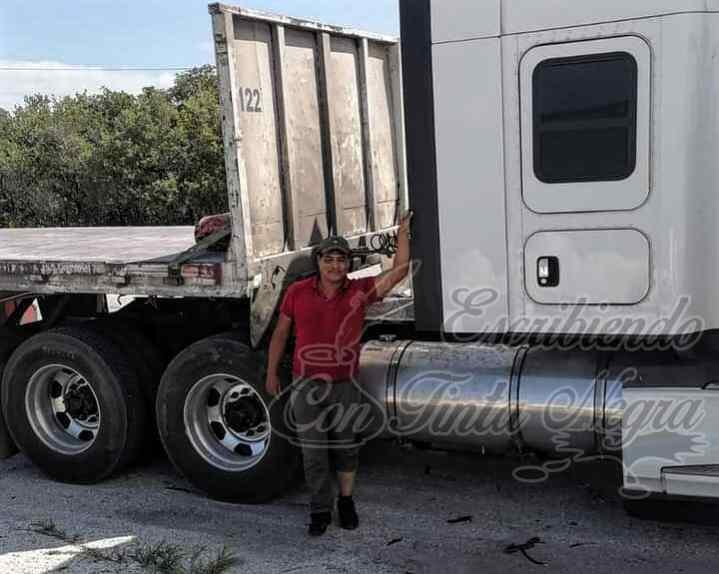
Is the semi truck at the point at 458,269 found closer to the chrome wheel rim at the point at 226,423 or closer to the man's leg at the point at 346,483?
the chrome wheel rim at the point at 226,423

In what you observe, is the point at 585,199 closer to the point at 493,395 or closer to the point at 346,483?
the point at 493,395

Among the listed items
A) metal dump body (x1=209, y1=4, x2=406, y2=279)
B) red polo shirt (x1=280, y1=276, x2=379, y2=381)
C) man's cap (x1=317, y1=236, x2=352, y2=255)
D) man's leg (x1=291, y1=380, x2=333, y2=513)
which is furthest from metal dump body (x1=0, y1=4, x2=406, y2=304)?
man's leg (x1=291, y1=380, x2=333, y2=513)

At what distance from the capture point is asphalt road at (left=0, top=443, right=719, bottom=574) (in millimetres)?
4320

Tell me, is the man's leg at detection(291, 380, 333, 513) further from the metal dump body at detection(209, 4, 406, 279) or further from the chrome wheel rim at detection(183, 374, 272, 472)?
the metal dump body at detection(209, 4, 406, 279)

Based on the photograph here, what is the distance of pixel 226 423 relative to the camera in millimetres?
5312

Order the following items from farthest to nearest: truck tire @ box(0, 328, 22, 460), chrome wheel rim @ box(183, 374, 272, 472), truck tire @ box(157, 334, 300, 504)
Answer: truck tire @ box(0, 328, 22, 460) → chrome wheel rim @ box(183, 374, 272, 472) → truck tire @ box(157, 334, 300, 504)

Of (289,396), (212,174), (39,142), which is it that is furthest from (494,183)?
(39,142)

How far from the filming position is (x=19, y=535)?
482 centimetres

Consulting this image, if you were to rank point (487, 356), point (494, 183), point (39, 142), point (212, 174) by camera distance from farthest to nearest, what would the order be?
point (39, 142) < point (212, 174) < point (487, 356) < point (494, 183)

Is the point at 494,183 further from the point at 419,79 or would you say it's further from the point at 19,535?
the point at 19,535

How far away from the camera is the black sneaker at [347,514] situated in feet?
15.6

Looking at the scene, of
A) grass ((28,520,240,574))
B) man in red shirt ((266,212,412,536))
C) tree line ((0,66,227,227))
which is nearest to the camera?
grass ((28,520,240,574))

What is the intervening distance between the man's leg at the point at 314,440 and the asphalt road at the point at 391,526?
0.20 meters

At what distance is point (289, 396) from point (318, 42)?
2.26 metres
